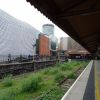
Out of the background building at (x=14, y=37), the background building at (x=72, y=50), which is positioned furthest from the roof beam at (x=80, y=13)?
the background building at (x=72, y=50)

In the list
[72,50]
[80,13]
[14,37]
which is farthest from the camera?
[72,50]

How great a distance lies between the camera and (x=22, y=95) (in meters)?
12.3

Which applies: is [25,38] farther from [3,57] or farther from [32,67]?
[3,57]

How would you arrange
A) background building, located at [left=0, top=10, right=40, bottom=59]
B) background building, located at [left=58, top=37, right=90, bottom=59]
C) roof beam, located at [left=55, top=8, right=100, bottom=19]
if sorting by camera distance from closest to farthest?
roof beam, located at [left=55, top=8, right=100, bottom=19] → background building, located at [left=0, top=10, right=40, bottom=59] → background building, located at [left=58, top=37, right=90, bottom=59]

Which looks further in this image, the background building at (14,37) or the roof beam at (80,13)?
the background building at (14,37)

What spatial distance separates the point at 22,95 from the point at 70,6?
4.86 metres

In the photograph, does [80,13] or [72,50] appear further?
[72,50]

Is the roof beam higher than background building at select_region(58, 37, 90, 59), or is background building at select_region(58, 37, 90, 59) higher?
background building at select_region(58, 37, 90, 59)

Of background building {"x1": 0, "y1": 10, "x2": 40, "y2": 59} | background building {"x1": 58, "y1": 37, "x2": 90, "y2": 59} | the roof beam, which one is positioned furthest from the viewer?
background building {"x1": 58, "y1": 37, "x2": 90, "y2": 59}

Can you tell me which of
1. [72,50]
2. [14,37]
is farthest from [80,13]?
[72,50]

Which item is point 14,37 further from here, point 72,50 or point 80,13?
point 72,50

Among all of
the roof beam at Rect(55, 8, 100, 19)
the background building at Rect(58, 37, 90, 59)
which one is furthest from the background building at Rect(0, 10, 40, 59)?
the background building at Rect(58, 37, 90, 59)

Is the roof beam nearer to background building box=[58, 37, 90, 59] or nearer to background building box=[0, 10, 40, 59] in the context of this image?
background building box=[0, 10, 40, 59]

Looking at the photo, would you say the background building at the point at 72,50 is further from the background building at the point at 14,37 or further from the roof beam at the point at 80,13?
the roof beam at the point at 80,13
